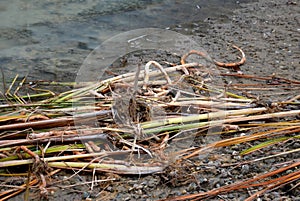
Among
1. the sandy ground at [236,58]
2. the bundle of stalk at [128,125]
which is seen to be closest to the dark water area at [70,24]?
the sandy ground at [236,58]

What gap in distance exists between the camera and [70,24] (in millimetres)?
5230

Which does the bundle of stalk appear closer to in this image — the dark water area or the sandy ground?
the sandy ground

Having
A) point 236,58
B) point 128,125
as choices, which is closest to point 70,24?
point 236,58

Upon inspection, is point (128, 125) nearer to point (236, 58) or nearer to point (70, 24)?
point (236, 58)

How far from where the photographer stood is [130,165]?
2.72 meters

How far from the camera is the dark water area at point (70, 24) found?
4.31 meters

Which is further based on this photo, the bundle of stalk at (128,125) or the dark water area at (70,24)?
the dark water area at (70,24)

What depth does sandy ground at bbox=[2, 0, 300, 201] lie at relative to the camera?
8.45 feet

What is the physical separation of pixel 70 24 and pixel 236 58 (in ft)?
6.27

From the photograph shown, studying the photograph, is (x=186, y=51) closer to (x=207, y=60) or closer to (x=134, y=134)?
(x=207, y=60)

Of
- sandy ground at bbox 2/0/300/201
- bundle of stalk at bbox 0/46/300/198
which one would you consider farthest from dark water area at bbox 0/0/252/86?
bundle of stalk at bbox 0/46/300/198

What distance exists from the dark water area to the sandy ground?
0.81 feet

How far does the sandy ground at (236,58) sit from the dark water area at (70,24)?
25 cm

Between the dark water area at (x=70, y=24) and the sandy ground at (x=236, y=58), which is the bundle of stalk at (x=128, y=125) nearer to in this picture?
the sandy ground at (x=236, y=58)
